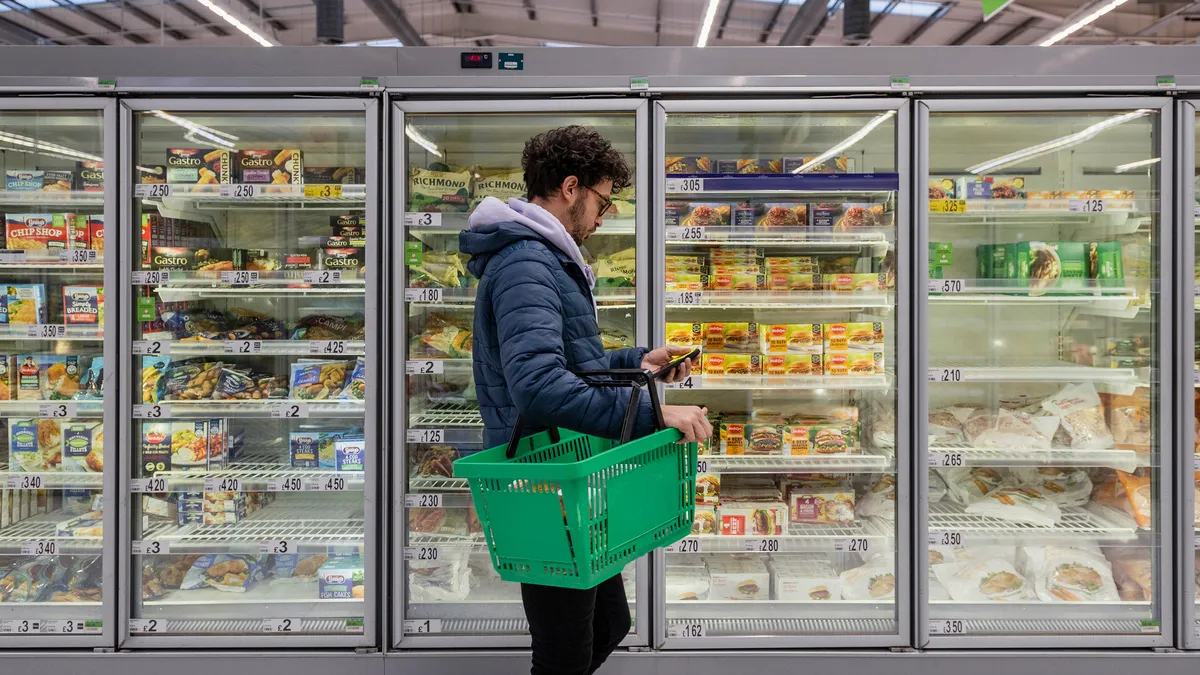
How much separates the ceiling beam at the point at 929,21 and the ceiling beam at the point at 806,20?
149 cm

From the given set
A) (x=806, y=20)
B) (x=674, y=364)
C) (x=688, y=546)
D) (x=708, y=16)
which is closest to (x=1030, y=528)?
(x=688, y=546)

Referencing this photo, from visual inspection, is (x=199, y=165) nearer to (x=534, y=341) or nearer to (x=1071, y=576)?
(x=534, y=341)

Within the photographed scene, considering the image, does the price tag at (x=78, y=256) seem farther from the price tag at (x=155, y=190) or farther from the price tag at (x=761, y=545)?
the price tag at (x=761, y=545)

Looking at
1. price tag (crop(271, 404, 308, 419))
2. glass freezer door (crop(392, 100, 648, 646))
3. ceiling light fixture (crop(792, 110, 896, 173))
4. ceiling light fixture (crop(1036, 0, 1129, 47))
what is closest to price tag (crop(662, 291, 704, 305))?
glass freezer door (crop(392, 100, 648, 646))

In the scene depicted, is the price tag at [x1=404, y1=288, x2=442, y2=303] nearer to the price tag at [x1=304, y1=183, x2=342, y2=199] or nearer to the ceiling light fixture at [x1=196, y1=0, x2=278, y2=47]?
the price tag at [x1=304, y1=183, x2=342, y2=199]

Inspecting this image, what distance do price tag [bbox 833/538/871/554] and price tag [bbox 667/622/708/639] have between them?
58cm

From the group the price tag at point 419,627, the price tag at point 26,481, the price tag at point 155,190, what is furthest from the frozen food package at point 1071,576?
the price tag at point 26,481

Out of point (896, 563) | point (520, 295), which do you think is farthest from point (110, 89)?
point (896, 563)

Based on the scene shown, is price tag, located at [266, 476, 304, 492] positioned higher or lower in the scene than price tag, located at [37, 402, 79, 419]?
lower

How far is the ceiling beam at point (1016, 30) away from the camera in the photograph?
27.0 feet

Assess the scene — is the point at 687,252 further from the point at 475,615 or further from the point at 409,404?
the point at 475,615

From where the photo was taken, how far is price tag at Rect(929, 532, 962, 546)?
253cm

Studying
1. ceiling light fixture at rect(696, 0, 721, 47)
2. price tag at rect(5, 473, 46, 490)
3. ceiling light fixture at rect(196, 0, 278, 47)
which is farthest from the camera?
ceiling light fixture at rect(196, 0, 278, 47)

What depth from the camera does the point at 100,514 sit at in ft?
9.12
